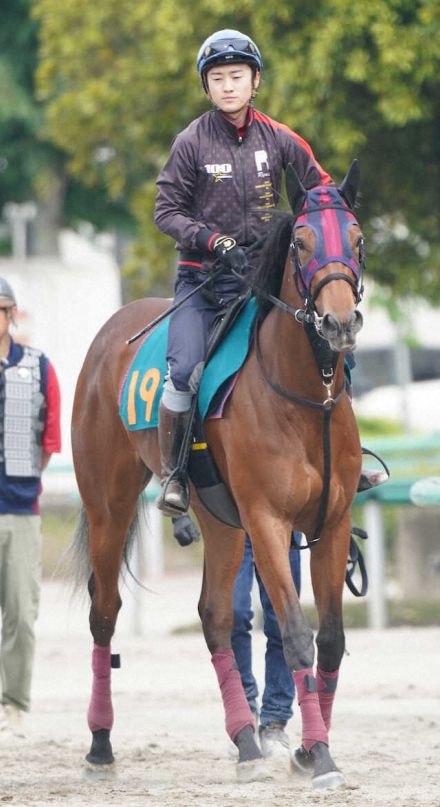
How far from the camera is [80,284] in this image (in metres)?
23.7

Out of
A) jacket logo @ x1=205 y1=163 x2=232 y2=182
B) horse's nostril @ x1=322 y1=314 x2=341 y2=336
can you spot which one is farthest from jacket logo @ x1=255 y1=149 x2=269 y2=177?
horse's nostril @ x1=322 y1=314 x2=341 y2=336

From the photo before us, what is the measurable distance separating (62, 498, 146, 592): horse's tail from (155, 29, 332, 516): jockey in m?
1.20

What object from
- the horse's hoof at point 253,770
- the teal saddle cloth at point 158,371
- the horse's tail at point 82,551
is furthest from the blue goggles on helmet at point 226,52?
the horse's hoof at point 253,770

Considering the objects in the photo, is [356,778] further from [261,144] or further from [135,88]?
[135,88]

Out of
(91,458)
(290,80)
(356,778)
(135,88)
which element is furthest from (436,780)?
(135,88)

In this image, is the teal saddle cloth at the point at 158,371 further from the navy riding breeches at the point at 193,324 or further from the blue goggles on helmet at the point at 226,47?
the blue goggles on helmet at the point at 226,47

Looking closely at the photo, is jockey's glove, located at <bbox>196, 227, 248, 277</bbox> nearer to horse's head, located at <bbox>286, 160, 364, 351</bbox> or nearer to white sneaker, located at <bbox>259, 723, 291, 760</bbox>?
horse's head, located at <bbox>286, 160, 364, 351</bbox>

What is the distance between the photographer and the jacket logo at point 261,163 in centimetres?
694

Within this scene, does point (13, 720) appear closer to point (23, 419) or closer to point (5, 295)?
point (23, 419)

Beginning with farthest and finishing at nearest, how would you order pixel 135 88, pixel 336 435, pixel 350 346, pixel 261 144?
pixel 135 88 → pixel 261 144 → pixel 336 435 → pixel 350 346

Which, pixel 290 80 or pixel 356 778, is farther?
pixel 290 80

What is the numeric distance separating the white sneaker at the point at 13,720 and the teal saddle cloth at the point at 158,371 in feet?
6.13

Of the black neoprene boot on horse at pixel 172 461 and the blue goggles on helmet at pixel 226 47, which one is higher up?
the blue goggles on helmet at pixel 226 47

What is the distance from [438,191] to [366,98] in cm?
140
